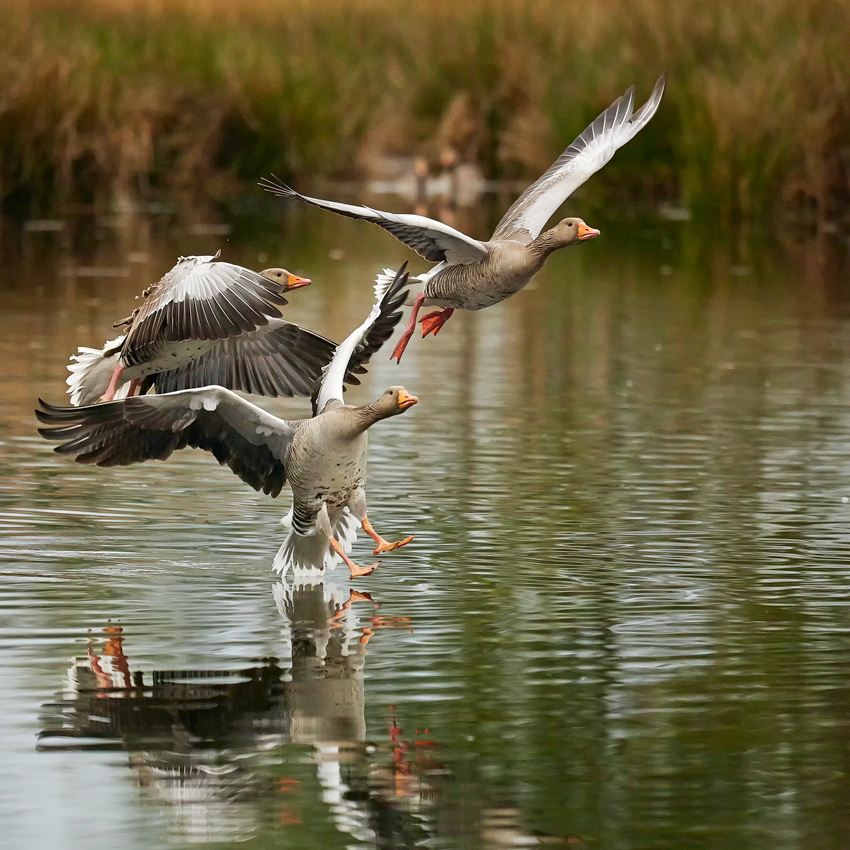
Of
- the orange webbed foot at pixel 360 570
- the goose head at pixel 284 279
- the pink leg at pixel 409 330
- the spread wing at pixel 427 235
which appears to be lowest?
the orange webbed foot at pixel 360 570

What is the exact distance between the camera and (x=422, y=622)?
9.59 meters

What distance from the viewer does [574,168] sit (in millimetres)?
13664

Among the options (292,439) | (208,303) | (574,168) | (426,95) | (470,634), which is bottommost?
(470,634)

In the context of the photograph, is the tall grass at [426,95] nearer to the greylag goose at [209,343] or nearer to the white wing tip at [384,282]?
the greylag goose at [209,343]

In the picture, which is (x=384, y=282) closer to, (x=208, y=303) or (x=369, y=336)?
(x=369, y=336)

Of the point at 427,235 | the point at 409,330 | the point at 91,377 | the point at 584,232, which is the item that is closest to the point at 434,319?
the point at 409,330

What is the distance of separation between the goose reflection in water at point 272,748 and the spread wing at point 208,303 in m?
2.43

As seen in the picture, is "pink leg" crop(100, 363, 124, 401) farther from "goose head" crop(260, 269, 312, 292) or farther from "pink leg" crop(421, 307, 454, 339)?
"pink leg" crop(421, 307, 454, 339)

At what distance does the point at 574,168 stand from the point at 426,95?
26.6 m

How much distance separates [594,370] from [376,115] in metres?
21.2

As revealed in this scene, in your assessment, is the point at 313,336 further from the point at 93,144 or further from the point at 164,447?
the point at 93,144

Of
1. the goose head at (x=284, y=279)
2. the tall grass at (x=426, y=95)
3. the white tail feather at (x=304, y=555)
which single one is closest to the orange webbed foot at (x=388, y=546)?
the white tail feather at (x=304, y=555)

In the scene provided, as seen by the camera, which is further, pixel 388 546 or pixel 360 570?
pixel 388 546

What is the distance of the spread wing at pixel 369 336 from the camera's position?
10633 mm
